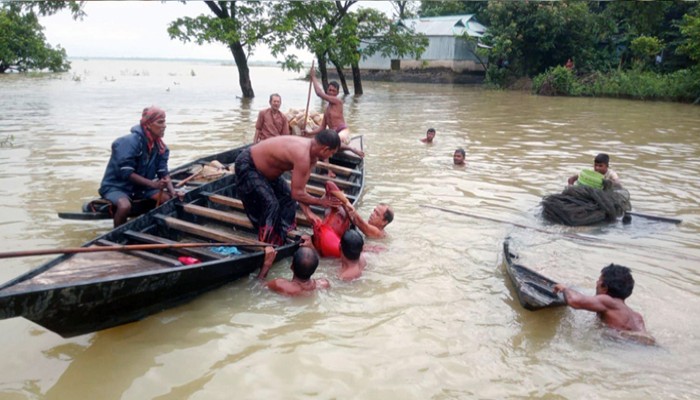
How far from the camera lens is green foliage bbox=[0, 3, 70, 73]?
103 feet

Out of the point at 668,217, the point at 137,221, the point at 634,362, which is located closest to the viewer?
the point at 634,362

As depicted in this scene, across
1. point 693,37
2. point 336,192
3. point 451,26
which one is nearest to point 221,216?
point 336,192

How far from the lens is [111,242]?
423 centimetres

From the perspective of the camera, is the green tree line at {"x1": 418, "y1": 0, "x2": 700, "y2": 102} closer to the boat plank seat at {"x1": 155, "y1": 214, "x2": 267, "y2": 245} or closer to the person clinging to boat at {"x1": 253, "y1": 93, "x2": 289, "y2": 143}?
the person clinging to boat at {"x1": 253, "y1": 93, "x2": 289, "y2": 143}

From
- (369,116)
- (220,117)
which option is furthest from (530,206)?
(220,117)

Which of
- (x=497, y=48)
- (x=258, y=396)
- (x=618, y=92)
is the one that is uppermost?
(x=497, y=48)

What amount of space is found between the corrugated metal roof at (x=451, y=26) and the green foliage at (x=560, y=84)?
7.31 metres

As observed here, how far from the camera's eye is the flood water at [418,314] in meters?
3.17

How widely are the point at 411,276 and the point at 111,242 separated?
2.72 metres

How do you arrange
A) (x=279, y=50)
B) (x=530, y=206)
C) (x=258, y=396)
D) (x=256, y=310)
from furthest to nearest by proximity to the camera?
1. (x=279, y=50)
2. (x=530, y=206)
3. (x=256, y=310)
4. (x=258, y=396)

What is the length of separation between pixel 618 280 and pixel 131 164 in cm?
458

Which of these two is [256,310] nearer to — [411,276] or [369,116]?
[411,276]

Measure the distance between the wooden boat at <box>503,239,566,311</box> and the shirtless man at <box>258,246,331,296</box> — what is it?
164cm

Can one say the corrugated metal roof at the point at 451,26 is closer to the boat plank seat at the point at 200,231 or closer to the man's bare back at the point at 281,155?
the man's bare back at the point at 281,155
